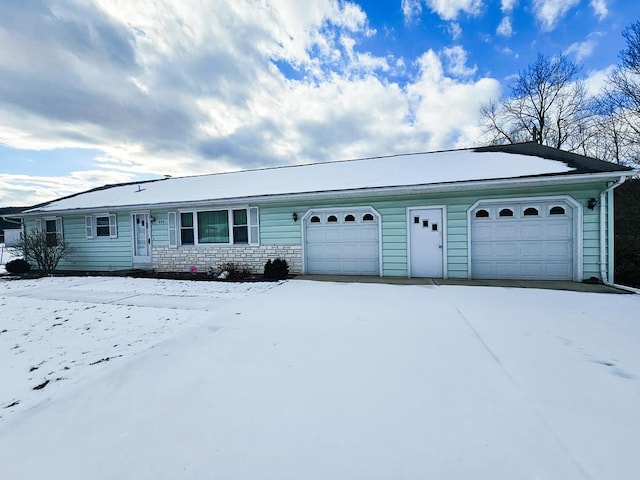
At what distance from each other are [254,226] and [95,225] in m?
7.04

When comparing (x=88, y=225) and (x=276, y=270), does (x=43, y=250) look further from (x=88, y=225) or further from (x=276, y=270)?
(x=276, y=270)

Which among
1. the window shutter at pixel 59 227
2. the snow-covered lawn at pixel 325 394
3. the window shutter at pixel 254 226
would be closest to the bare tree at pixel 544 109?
the snow-covered lawn at pixel 325 394

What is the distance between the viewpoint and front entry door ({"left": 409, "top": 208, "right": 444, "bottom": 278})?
804 cm

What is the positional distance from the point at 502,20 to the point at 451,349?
12.9 m

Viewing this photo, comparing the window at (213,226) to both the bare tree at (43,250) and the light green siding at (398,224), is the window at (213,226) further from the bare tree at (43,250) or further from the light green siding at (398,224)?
the bare tree at (43,250)

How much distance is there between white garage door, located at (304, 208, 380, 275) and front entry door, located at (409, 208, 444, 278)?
104cm

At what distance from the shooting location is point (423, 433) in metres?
1.97

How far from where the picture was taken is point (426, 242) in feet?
26.7

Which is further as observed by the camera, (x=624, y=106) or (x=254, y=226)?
(x=624, y=106)

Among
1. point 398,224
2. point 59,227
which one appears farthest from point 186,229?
point 398,224

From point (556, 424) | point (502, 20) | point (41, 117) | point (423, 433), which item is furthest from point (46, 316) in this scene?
point (502, 20)

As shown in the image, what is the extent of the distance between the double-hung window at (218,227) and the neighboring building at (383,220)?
37 mm

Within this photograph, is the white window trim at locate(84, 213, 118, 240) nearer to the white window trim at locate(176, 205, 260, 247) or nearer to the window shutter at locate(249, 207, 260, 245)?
the white window trim at locate(176, 205, 260, 247)

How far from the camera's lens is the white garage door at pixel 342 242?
340 inches
